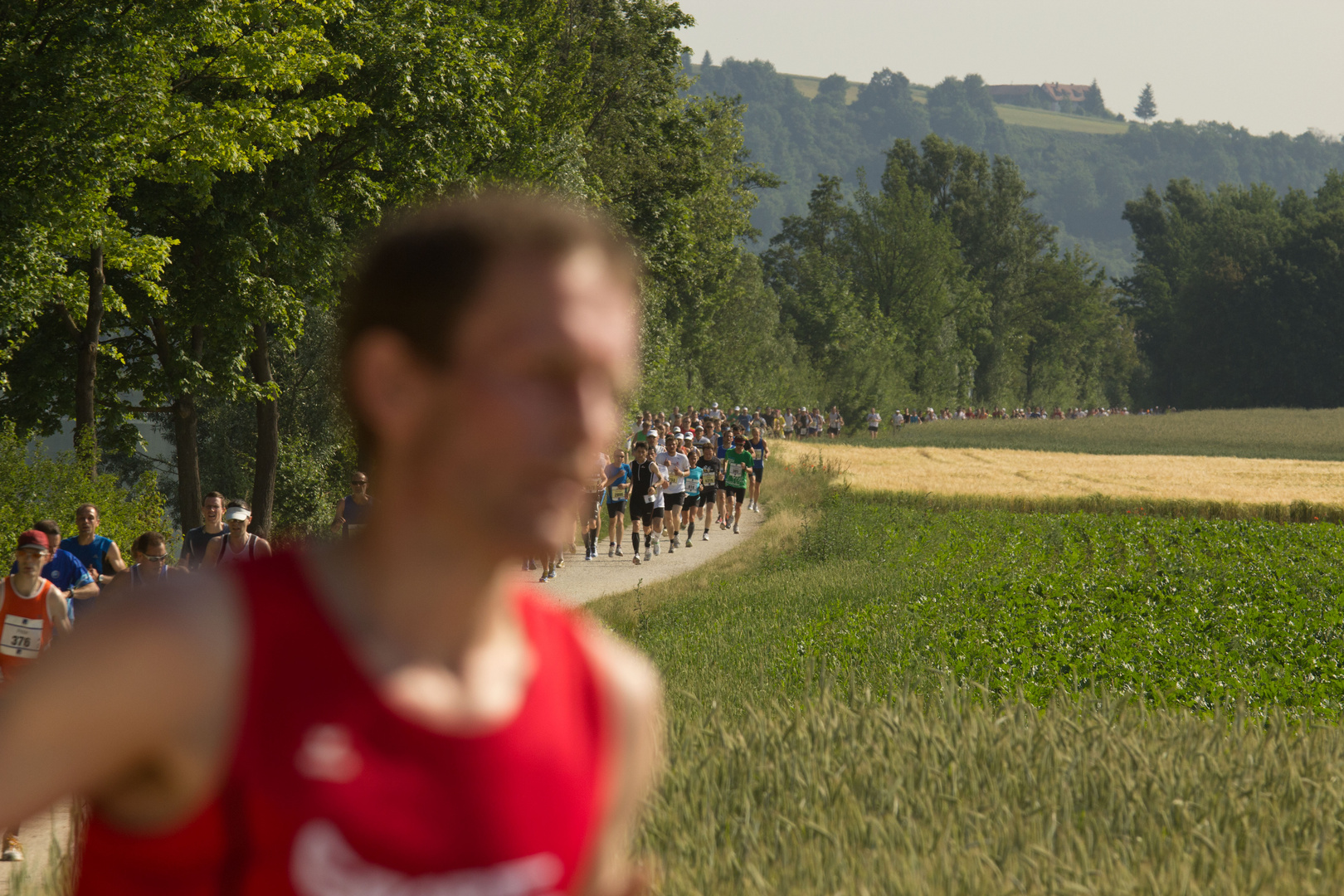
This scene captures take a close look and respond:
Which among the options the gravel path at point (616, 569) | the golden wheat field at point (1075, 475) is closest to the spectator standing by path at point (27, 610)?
the gravel path at point (616, 569)

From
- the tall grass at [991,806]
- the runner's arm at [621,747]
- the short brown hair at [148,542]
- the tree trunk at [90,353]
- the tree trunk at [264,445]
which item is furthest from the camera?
the tree trunk at [264,445]

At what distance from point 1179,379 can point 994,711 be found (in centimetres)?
10528

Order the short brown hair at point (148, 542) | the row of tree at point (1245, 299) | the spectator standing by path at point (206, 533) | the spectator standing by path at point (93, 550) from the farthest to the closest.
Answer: the row of tree at point (1245, 299) → the spectator standing by path at point (93, 550) → the spectator standing by path at point (206, 533) → the short brown hair at point (148, 542)

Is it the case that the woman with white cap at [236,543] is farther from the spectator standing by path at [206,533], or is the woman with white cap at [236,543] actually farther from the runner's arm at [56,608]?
the runner's arm at [56,608]

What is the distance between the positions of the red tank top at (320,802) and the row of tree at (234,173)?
12.6 m

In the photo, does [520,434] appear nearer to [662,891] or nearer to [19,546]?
[662,891]

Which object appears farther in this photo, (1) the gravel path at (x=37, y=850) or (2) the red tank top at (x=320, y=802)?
(1) the gravel path at (x=37, y=850)

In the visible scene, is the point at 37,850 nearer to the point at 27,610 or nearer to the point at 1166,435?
the point at 27,610

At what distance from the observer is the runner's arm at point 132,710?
1022mm

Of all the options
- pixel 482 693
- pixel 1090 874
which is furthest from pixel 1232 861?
pixel 482 693

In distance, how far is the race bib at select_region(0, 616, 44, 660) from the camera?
7586 millimetres

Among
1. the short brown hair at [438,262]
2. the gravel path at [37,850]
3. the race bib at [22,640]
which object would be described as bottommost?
the gravel path at [37,850]

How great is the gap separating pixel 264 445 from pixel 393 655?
2438 cm

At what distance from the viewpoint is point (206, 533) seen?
9852 millimetres
